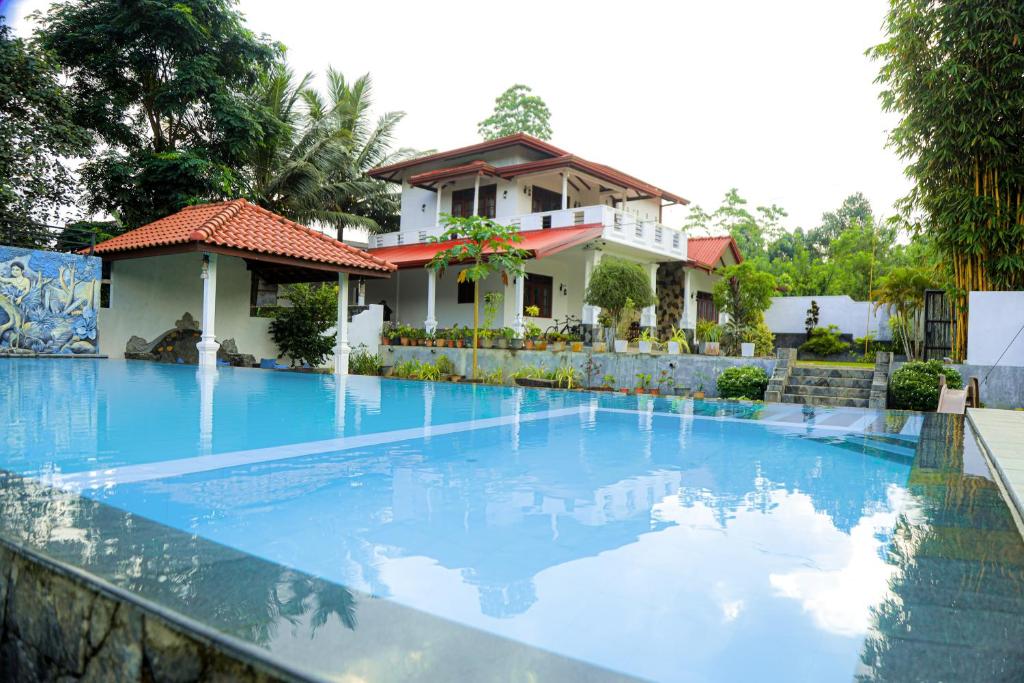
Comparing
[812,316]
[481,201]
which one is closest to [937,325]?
[812,316]

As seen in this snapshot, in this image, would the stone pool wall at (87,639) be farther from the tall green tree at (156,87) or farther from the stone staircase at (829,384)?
the tall green tree at (156,87)

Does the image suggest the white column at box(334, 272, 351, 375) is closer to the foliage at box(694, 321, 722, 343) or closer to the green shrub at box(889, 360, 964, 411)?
the foliage at box(694, 321, 722, 343)

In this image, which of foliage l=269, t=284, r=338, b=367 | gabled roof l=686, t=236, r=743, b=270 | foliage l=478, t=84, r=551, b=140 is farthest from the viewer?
foliage l=478, t=84, r=551, b=140

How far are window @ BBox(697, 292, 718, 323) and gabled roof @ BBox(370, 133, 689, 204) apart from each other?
3.82m

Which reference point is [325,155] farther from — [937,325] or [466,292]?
[937,325]

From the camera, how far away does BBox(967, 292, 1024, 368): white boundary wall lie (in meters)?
11.3

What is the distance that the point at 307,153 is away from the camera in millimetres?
24344

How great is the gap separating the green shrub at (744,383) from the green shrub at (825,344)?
1077 centimetres

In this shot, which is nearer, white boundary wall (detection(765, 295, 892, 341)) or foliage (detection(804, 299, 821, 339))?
white boundary wall (detection(765, 295, 892, 341))

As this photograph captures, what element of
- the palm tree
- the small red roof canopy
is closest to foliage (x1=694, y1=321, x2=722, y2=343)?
the small red roof canopy

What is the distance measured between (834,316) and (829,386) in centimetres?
1272

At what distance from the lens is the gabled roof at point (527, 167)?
68.4ft

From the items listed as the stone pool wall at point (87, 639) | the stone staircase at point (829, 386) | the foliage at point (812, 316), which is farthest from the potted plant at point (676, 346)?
the stone pool wall at point (87, 639)

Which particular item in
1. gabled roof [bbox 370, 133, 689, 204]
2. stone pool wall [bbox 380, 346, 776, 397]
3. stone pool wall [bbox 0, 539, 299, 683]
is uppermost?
gabled roof [bbox 370, 133, 689, 204]
